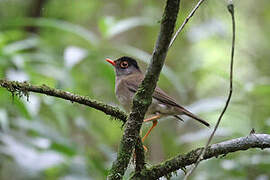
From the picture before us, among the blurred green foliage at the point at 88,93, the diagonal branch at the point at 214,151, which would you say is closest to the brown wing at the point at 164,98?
the blurred green foliage at the point at 88,93

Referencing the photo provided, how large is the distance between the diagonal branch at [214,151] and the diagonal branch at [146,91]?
271 mm

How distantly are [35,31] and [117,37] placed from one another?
2.01m

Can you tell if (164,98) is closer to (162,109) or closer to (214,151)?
(162,109)

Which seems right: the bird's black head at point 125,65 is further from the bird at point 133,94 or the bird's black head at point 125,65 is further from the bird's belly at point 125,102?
the bird's belly at point 125,102

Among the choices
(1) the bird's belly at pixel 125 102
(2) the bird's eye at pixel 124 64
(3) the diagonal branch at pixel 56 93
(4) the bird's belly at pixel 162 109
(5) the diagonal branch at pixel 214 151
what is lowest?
(5) the diagonal branch at pixel 214 151

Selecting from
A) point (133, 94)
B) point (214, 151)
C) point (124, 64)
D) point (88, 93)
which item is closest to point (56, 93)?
point (214, 151)

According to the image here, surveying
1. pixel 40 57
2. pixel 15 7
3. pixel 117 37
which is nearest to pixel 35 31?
pixel 15 7

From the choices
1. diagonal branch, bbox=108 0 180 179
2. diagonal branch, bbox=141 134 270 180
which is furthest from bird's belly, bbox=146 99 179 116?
diagonal branch, bbox=108 0 180 179

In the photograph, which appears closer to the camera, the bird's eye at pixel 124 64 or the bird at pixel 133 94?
the bird at pixel 133 94

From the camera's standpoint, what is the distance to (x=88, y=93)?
5.47 meters

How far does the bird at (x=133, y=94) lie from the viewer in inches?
190

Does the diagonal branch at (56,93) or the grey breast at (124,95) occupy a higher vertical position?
the grey breast at (124,95)

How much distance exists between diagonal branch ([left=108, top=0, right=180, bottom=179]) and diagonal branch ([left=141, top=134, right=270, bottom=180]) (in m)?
0.27

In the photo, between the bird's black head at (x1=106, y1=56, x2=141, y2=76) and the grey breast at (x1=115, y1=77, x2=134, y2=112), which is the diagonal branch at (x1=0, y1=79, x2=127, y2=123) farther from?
the bird's black head at (x1=106, y1=56, x2=141, y2=76)
